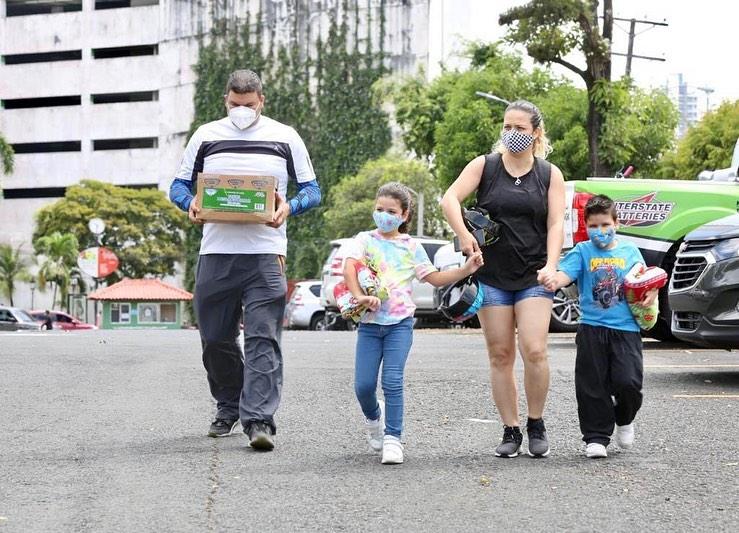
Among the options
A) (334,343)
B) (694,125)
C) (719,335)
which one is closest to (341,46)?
(694,125)

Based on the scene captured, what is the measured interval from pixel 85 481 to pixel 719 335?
270 inches

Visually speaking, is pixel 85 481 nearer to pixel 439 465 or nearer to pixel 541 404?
pixel 439 465

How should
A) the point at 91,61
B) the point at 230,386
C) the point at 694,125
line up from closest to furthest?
the point at 230,386 < the point at 694,125 < the point at 91,61

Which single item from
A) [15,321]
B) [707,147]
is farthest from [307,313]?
[15,321]

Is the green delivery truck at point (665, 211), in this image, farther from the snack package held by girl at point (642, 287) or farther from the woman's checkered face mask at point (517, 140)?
the woman's checkered face mask at point (517, 140)

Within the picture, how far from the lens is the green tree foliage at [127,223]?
245 ft

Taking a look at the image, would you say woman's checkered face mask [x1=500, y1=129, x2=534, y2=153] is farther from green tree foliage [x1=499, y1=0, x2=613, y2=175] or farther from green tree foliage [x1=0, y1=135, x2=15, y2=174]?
green tree foliage [x1=0, y1=135, x2=15, y2=174]

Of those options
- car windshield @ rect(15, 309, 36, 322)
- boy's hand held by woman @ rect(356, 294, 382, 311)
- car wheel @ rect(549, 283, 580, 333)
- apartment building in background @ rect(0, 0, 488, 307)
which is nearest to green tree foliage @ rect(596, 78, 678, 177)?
car wheel @ rect(549, 283, 580, 333)

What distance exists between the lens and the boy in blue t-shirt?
7746 millimetres

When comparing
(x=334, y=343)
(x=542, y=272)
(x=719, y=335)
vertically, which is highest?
(x=542, y=272)

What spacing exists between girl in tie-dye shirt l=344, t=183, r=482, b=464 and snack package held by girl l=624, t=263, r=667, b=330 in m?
0.92

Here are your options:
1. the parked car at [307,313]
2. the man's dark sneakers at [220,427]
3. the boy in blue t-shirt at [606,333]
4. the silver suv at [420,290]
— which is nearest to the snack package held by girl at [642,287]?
the boy in blue t-shirt at [606,333]

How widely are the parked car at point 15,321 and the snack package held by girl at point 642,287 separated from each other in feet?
173

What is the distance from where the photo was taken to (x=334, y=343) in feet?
62.4
